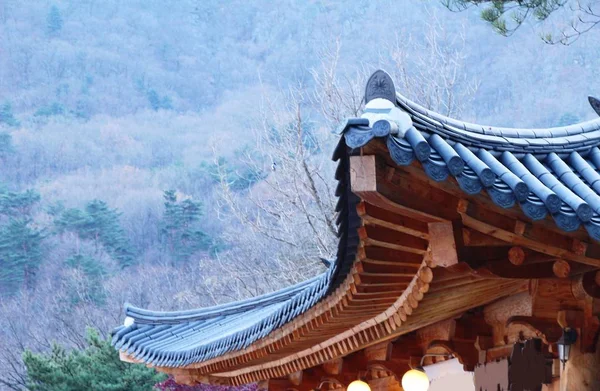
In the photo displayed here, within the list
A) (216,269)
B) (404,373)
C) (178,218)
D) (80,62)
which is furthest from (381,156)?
(80,62)

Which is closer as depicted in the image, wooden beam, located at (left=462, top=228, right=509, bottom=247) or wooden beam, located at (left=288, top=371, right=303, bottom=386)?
wooden beam, located at (left=462, top=228, right=509, bottom=247)

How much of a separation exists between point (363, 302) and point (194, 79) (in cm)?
3796

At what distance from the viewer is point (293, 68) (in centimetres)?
3466

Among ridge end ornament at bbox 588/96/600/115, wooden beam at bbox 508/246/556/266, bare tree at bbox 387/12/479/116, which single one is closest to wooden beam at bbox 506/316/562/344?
wooden beam at bbox 508/246/556/266

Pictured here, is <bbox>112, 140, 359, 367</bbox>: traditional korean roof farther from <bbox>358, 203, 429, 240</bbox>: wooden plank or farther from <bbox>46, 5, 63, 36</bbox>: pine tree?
<bbox>46, 5, 63, 36</bbox>: pine tree

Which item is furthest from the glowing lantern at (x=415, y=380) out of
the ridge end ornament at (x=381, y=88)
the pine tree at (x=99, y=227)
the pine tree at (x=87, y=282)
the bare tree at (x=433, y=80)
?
the pine tree at (x=99, y=227)

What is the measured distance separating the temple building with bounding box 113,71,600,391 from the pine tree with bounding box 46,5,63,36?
140ft

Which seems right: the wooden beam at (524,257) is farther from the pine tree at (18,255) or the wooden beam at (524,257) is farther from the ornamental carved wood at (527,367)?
the pine tree at (18,255)

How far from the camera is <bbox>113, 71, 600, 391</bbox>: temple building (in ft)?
10.2

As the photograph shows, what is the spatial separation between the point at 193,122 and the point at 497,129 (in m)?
36.8

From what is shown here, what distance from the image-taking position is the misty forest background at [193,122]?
2052cm

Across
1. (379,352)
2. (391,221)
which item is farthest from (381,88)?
(379,352)

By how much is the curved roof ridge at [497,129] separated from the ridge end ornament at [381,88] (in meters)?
0.06

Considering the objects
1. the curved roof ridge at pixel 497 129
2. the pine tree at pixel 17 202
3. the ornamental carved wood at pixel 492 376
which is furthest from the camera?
the pine tree at pixel 17 202
